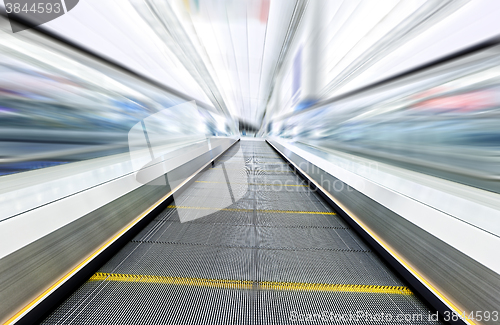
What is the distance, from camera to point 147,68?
180 inches

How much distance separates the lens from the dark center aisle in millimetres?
1287

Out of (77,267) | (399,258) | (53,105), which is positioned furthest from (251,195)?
(53,105)

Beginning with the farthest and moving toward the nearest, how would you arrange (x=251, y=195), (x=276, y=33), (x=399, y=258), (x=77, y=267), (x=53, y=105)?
(x=276, y=33)
(x=251, y=195)
(x=53, y=105)
(x=399, y=258)
(x=77, y=267)

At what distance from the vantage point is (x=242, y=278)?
61.9 inches

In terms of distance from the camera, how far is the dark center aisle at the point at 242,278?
4.22 ft

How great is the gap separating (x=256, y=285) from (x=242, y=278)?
0.41 ft

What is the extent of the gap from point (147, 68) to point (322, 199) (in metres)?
4.58

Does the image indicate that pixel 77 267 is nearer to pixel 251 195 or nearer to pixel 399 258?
pixel 251 195

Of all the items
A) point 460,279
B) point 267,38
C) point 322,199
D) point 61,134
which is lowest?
point 322,199

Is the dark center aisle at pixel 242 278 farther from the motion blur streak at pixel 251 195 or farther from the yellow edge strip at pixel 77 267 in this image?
the yellow edge strip at pixel 77 267

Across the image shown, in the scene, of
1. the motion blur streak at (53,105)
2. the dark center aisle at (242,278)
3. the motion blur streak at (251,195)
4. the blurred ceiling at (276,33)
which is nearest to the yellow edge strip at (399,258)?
the motion blur streak at (251,195)

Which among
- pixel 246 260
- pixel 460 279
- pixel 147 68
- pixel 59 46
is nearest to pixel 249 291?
pixel 246 260

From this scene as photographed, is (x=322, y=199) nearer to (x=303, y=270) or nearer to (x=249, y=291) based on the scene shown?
(x=303, y=270)

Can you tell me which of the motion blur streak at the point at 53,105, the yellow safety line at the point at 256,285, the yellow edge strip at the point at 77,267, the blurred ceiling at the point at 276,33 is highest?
the blurred ceiling at the point at 276,33
